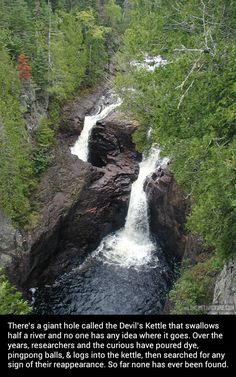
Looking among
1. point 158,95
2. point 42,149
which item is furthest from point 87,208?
point 158,95

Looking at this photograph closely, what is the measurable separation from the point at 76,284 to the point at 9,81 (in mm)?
13982

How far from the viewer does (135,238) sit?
27.7 m

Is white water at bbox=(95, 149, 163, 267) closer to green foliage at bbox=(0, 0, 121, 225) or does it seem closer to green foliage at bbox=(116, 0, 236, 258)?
green foliage at bbox=(0, 0, 121, 225)

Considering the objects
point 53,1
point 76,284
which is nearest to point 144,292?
point 76,284

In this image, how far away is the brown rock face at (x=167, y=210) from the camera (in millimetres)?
23828

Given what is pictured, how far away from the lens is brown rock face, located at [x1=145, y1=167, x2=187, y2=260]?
23828 millimetres

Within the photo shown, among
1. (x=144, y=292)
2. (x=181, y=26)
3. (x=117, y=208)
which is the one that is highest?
(x=181, y=26)

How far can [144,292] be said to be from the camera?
23375 mm

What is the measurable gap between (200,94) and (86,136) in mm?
21973

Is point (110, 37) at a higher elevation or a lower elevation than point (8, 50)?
higher

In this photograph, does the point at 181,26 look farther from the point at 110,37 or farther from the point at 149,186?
the point at 110,37

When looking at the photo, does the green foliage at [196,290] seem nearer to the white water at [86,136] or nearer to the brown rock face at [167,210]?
the brown rock face at [167,210]

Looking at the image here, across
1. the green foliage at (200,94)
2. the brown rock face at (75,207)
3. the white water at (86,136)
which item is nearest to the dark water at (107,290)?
the brown rock face at (75,207)
